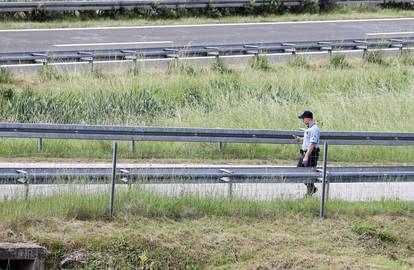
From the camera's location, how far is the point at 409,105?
24375 mm

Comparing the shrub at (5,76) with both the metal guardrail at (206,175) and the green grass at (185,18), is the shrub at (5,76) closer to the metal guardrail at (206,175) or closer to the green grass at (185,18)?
the green grass at (185,18)

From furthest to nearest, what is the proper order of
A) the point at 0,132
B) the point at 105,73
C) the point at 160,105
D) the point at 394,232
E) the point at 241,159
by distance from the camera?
1. the point at 105,73
2. the point at 160,105
3. the point at 241,159
4. the point at 0,132
5. the point at 394,232

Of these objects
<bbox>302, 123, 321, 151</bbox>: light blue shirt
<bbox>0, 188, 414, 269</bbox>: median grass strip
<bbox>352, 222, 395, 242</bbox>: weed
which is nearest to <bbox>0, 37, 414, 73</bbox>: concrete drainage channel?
<bbox>302, 123, 321, 151</bbox>: light blue shirt

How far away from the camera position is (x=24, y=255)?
12.2m

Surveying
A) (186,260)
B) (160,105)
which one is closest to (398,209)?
(186,260)

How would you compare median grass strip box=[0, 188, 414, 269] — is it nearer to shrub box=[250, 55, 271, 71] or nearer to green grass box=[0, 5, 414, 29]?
shrub box=[250, 55, 271, 71]

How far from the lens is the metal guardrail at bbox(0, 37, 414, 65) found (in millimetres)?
25844

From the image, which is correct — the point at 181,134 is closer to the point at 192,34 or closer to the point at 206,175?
the point at 206,175

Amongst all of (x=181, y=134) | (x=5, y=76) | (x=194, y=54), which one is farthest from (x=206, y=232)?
(x=194, y=54)

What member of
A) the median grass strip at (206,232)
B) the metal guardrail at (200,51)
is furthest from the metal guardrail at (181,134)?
the metal guardrail at (200,51)

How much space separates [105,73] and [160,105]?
282 cm

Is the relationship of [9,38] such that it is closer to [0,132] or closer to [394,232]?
[0,132]

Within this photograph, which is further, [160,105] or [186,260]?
[160,105]

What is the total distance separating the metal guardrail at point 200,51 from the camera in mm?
25844
